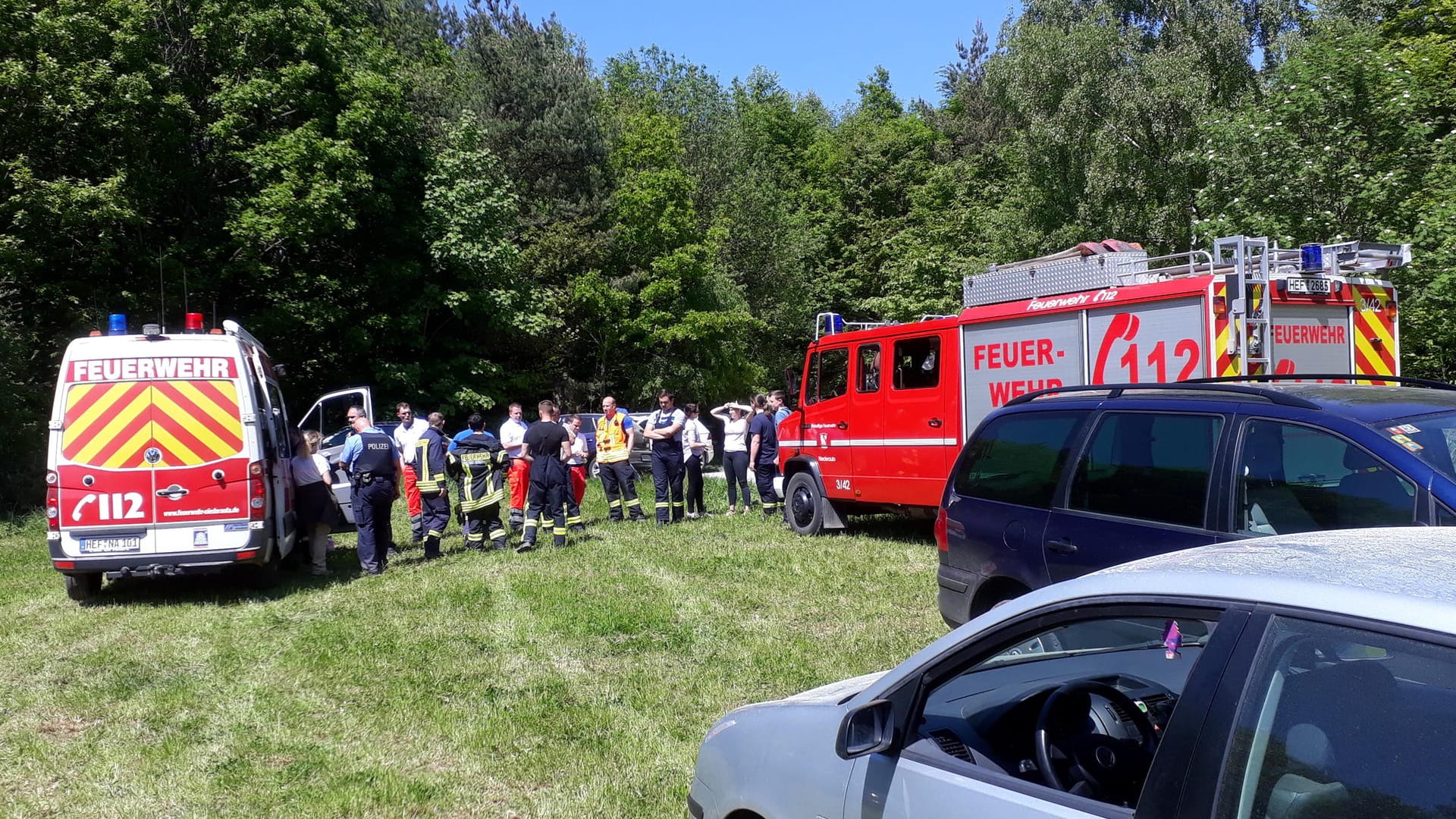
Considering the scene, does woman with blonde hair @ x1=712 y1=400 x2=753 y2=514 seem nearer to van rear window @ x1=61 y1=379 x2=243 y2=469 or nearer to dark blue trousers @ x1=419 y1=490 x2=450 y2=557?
dark blue trousers @ x1=419 y1=490 x2=450 y2=557

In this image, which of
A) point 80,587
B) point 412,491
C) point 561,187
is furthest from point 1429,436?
point 561,187

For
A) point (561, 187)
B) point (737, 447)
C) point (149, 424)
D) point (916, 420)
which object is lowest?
point (737, 447)

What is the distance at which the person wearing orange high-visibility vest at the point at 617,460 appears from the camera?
15125 millimetres

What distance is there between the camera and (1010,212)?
101ft

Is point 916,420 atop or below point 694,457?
atop

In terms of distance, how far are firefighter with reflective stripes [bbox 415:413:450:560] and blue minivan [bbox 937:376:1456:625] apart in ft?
23.7

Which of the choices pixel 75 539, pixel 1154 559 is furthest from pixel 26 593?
pixel 1154 559

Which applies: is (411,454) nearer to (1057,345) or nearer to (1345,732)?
(1057,345)

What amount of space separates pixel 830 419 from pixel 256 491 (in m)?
6.55

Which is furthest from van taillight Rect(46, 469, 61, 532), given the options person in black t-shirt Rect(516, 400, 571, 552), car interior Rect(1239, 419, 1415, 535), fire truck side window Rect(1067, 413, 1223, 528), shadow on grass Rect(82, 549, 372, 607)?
car interior Rect(1239, 419, 1415, 535)

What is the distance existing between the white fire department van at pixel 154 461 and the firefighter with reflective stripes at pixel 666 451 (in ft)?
19.3

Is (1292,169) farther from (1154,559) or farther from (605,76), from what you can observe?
(605,76)

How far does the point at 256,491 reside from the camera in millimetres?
9961

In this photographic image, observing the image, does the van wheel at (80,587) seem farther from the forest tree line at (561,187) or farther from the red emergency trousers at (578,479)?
the forest tree line at (561,187)
